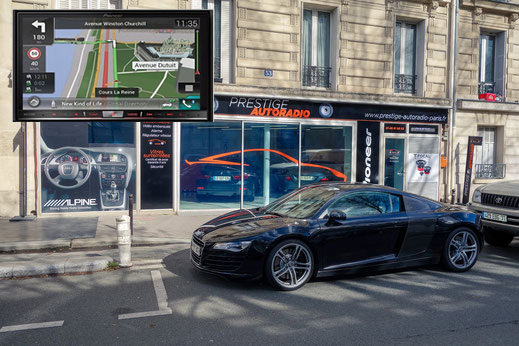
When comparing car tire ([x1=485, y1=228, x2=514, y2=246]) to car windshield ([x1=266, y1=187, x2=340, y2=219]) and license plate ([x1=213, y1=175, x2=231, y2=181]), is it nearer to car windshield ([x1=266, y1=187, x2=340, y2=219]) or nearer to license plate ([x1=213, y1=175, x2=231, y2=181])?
car windshield ([x1=266, y1=187, x2=340, y2=219])

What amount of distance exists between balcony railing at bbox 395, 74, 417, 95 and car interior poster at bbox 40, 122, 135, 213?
8707 millimetres

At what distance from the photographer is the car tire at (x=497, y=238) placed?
26.5 feet

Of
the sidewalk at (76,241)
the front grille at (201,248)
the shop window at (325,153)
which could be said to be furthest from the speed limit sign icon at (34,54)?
the shop window at (325,153)

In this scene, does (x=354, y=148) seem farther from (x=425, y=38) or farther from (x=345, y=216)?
(x=345, y=216)

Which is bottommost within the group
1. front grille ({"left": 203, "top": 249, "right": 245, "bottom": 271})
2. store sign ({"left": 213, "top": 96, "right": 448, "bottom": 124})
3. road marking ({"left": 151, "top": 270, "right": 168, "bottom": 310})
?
road marking ({"left": 151, "top": 270, "right": 168, "bottom": 310})

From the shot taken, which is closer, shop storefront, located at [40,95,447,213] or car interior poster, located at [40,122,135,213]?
car interior poster, located at [40,122,135,213]

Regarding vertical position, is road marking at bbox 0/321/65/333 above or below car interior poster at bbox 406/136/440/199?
below

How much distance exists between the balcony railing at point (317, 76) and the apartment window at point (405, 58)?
101 inches

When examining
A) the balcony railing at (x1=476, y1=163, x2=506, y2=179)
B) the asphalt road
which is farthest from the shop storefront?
the asphalt road

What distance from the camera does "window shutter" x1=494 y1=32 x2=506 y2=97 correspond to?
1528cm

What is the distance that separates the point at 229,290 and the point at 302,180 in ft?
26.4

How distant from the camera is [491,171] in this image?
1527cm

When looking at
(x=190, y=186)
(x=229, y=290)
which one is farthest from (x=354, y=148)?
(x=229, y=290)

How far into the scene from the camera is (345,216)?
559cm
